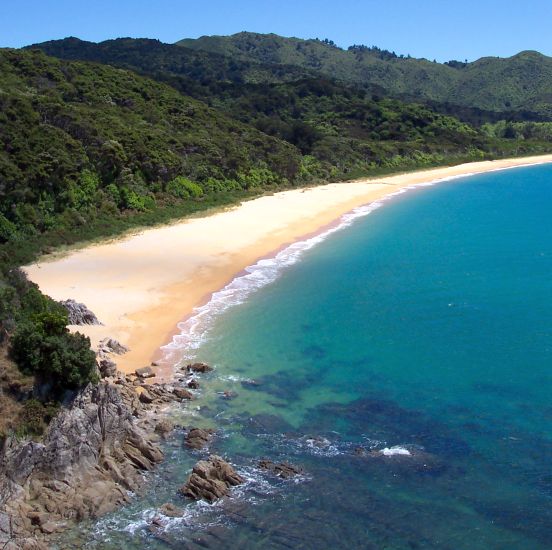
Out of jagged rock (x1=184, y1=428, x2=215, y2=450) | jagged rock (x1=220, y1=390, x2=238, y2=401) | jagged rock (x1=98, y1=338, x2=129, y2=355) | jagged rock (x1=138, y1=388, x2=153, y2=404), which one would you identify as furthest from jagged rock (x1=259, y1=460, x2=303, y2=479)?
jagged rock (x1=98, y1=338, x2=129, y2=355)

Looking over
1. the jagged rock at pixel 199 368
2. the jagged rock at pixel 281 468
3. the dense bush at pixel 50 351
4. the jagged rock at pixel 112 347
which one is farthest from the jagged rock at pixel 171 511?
the jagged rock at pixel 112 347

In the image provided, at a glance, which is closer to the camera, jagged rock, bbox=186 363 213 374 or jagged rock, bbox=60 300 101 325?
jagged rock, bbox=186 363 213 374

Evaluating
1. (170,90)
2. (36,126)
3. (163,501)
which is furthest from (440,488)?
(170,90)

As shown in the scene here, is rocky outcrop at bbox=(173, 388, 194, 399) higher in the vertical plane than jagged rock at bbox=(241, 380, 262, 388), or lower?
higher

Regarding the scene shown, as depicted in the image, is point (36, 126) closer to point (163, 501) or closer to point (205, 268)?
point (205, 268)

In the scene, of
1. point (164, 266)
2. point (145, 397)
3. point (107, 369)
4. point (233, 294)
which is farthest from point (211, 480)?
point (164, 266)

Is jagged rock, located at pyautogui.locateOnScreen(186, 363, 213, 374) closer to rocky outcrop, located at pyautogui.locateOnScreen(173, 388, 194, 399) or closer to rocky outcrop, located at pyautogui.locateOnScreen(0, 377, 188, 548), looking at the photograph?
rocky outcrop, located at pyautogui.locateOnScreen(173, 388, 194, 399)

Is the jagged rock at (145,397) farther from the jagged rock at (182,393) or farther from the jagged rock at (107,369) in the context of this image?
the jagged rock at (107,369)
